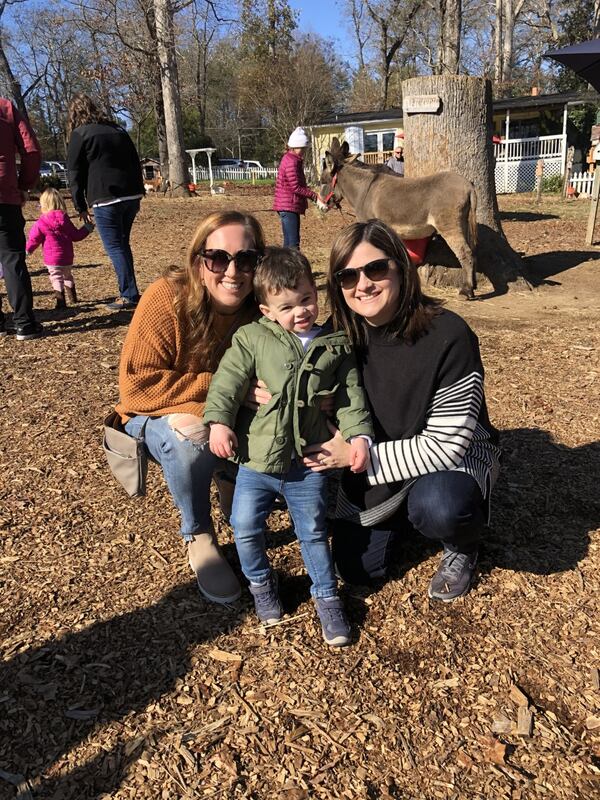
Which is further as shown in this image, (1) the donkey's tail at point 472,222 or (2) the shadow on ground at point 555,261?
(2) the shadow on ground at point 555,261

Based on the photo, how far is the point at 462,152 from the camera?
716cm

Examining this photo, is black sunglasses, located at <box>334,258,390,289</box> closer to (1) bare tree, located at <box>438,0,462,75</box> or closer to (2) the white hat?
(2) the white hat

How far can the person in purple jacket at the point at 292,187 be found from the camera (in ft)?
26.5

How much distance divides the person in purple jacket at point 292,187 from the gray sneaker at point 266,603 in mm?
6174

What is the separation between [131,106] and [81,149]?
32.3m

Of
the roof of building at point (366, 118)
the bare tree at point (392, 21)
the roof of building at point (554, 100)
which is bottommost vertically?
the roof of building at point (554, 100)

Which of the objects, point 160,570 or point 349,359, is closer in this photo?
point 349,359

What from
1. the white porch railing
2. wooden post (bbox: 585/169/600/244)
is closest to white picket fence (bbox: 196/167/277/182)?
the white porch railing

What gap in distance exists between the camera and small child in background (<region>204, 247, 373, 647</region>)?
2205 mm

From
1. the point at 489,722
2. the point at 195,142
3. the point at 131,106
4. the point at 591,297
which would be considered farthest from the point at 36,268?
the point at 195,142

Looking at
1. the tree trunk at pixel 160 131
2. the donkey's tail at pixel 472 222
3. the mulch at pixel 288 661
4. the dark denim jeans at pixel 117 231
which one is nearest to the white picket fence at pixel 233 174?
the tree trunk at pixel 160 131

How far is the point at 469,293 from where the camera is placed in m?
6.83

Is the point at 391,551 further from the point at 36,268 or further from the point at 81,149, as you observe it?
the point at 36,268

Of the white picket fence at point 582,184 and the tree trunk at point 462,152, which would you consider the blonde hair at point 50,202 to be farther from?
the white picket fence at point 582,184
